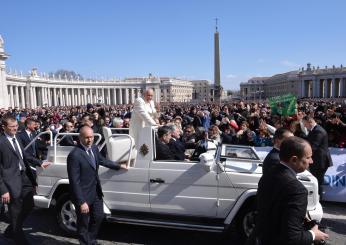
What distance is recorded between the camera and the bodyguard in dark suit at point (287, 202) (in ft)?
8.04

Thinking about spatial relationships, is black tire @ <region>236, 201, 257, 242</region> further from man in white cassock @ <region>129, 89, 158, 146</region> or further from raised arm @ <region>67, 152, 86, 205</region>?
raised arm @ <region>67, 152, 86, 205</region>

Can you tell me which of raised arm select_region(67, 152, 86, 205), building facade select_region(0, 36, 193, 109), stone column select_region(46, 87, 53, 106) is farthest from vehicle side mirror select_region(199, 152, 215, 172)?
stone column select_region(46, 87, 53, 106)

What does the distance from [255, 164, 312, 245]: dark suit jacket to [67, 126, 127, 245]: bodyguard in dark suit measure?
9.08 ft

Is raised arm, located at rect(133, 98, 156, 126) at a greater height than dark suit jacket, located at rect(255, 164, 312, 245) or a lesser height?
greater

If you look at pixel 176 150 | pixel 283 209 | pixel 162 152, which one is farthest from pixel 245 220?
pixel 283 209

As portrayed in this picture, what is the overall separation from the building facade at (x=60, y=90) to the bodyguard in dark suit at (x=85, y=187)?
141ft

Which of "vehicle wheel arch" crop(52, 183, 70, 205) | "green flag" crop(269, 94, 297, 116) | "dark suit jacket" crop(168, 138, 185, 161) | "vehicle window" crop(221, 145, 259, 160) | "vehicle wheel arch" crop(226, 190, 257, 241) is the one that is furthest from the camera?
"green flag" crop(269, 94, 297, 116)

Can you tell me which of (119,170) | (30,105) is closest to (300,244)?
(119,170)

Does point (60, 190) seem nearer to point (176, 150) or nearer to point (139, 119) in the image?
point (139, 119)

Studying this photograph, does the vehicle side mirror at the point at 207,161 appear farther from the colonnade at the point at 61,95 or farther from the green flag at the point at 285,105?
the colonnade at the point at 61,95

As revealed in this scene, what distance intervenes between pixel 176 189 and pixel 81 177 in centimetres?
153

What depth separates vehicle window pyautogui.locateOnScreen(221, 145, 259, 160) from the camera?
5.68 meters

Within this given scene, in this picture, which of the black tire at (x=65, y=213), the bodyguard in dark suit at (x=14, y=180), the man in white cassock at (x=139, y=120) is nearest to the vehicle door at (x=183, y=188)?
the man in white cassock at (x=139, y=120)

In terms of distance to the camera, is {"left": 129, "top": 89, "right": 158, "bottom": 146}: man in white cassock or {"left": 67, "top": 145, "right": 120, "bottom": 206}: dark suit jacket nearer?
{"left": 67, "top": 145, "right": 120, "bottom": 206}: dark suit jacket
